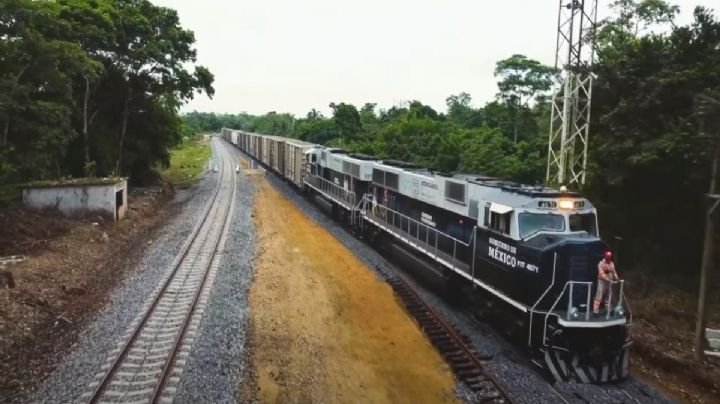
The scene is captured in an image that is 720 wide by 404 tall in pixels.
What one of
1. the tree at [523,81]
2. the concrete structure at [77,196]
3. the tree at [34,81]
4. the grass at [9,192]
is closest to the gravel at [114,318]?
the concrete structure at [77,196]

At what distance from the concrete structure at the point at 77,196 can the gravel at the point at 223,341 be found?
782 centimetres

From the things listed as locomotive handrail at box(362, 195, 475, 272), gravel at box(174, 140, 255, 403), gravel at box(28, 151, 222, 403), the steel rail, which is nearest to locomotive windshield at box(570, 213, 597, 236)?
locomotive handrail at box(362, 195, 475, 272)

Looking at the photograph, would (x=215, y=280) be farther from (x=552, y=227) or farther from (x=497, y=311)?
(x=552, y=227)

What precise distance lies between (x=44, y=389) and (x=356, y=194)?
52.2ft

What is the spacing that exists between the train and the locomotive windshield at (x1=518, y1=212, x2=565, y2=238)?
0.07 feet

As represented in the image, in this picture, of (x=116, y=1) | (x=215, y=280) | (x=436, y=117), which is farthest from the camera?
(x=436, y=117)

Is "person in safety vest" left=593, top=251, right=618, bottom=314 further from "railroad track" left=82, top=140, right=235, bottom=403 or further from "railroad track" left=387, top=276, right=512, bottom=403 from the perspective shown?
"railroad track" left=82, top=140, right=235, bottom=403

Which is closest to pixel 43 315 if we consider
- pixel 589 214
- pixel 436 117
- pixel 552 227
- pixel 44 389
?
pixel 44 389

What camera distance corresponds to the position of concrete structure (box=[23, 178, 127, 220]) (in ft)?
73.0

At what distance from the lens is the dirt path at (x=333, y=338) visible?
10.2 metres

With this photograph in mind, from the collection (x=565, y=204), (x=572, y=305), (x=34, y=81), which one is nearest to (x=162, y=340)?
(x=572, y=305)

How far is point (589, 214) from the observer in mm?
11922

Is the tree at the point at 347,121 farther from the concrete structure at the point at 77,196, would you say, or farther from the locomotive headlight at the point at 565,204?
the locomotive headlight at the point at 565,204

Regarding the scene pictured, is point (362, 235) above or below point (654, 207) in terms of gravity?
below
